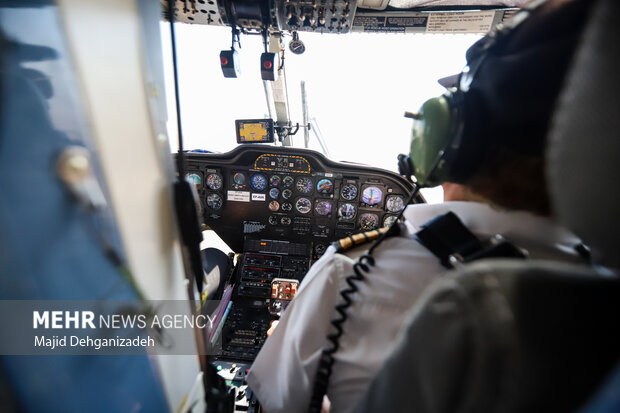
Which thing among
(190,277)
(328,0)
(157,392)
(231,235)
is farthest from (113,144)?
(231,235)

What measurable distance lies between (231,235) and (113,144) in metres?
2.72

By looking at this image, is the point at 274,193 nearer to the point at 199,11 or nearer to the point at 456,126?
the point at 199,11

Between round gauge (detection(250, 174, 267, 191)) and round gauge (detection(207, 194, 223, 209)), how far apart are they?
389 millimetres

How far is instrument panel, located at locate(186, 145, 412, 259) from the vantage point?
262cm

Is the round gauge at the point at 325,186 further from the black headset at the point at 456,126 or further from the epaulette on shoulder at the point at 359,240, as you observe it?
the black headset at the point at 456,126

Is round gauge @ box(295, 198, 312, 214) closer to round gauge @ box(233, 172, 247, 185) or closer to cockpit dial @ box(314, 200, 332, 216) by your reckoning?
cockpit dial @ box(314, 200, 332, 216)

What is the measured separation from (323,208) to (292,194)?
0.35 m

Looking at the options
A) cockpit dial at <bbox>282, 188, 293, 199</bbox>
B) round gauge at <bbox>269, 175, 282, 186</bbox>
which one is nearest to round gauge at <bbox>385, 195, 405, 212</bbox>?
cockpit dial at <bbox>282, 188, 293, 199</bbox>

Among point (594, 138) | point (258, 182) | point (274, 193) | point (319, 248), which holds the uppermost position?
point (594, 138)

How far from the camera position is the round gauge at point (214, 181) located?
2744 mm

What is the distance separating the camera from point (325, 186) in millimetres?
2691

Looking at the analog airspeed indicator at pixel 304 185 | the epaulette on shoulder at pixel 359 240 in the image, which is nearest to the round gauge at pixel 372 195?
the analog airspeed indicator at pixel 304 185

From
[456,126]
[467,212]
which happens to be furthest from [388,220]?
[456,126]

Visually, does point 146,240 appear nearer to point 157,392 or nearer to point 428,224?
point 157,392
